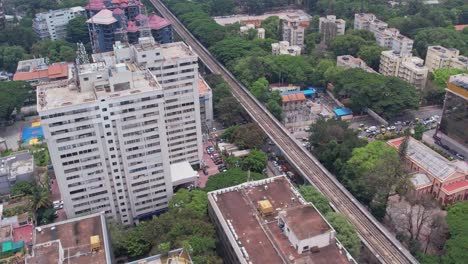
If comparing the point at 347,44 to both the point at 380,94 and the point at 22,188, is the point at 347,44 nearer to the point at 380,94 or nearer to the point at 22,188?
the point at 380,94

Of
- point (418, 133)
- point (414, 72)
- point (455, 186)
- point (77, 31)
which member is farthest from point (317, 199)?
point (77, 31)

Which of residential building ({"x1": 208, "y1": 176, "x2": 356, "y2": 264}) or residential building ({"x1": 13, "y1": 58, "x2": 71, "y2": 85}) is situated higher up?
residential building ({"x1": 208, "y1": 176, "x2": 356, "y2": 264})

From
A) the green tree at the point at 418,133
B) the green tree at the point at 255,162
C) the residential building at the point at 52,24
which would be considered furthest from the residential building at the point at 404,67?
the residential building at the point at 52,24

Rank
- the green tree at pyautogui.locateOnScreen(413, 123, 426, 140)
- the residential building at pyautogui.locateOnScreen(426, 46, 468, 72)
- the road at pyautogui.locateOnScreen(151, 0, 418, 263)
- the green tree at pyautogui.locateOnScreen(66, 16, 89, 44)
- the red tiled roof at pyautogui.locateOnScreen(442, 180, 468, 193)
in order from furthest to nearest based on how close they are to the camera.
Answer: the green tree at pyautogui.locateOnScreen(66, 16, 89, 44)
the residential building at pyautogui.locateOnScreen(426, 46, 468, 72)
the green tree at pyautogui.locateOnScreen(413, 123, 426, 140)
the red tiled roof at pyautogui.locateOnScreen(442, 180, 468, 193)
the road at pyautogui.locateOnScreen(151, 0, 418, 263)

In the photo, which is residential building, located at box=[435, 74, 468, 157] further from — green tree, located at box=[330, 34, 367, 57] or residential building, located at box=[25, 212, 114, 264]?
residential building, located at box=[25, 212, 114, 264]

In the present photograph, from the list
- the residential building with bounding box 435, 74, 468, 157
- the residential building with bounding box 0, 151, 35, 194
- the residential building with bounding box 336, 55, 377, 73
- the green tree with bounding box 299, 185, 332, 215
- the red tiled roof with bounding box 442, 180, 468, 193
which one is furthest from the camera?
the residential building with bounding box 336, 55, 377, 73

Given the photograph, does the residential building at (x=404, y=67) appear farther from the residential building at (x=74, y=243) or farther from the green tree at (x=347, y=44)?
the residential building at (x=74, y=243)

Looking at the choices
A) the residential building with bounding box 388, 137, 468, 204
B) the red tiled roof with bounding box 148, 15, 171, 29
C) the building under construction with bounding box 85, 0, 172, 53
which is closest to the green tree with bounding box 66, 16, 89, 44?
the building under construction with bounding box 85, 0, 172, 53
